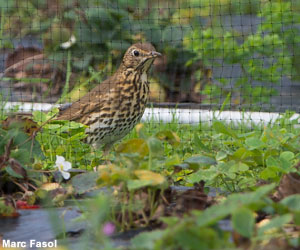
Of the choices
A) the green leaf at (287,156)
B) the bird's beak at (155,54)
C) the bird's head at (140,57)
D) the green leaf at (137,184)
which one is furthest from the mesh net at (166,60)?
the green leaf at (137,184)

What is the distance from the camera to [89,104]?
5691 millimetres

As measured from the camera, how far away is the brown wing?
18.6ft

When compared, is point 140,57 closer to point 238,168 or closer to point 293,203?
point 238,168

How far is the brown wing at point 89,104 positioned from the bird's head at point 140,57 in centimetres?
16

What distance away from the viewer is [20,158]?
3.59m

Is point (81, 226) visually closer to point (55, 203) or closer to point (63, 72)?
point (55, 203)

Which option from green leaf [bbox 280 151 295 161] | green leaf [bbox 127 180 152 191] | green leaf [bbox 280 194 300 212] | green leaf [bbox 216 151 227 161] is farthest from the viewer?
green leaf [bbox 216 151 227 161]

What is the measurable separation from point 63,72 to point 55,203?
4854 millimetres

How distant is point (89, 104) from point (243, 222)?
337 cm

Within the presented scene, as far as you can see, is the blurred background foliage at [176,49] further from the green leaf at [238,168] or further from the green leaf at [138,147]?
the green leaf at [138,147]

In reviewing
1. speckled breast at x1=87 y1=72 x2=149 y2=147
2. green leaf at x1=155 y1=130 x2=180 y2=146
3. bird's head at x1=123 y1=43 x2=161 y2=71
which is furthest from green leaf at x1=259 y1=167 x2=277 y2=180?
bird's head at x1=123 y1=43 x2=161 y2=71

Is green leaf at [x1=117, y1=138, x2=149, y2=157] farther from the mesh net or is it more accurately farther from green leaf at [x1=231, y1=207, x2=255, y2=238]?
the mesh net

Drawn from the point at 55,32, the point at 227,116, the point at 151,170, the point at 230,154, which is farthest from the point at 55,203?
the point at 55,32

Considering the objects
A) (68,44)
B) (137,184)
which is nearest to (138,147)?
(137,184)
